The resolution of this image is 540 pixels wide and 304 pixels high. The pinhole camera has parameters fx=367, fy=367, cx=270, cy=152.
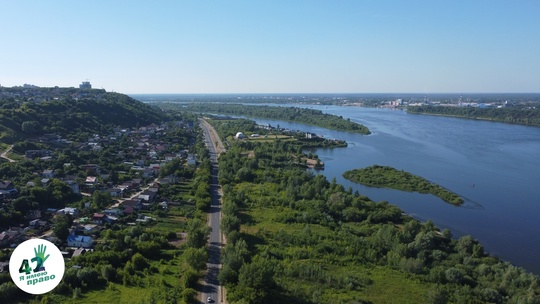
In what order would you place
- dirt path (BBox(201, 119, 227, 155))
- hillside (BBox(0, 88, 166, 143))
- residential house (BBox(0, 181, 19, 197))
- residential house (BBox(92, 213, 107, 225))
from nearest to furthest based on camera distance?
residential house (BBox(92, 213, 107, 225)) → residential house (BBox(0, 181, 19, 197)) → hillside (BBox(0, 88, 166, 143)) → dirt path (BBox(201, 119, 227, 155))

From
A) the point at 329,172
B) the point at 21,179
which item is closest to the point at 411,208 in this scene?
the point at 329,172

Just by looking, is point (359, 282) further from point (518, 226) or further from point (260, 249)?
point (518, 226)

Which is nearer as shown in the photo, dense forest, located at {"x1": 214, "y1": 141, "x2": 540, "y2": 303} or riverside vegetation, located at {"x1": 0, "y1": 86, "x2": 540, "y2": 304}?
riverside vegetation, located at {"x1": 0, "y1": 86, "x2": 540, "y2": 304}

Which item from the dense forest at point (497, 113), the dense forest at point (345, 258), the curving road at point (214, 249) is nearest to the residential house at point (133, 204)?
the curving road at point (214, 249)

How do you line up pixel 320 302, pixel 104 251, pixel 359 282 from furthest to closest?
pixel 104 251
pixel 359 282
pixel 320 302

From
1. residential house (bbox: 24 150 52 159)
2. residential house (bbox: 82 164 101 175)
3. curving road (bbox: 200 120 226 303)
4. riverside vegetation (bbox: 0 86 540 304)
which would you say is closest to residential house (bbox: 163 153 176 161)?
curving road (bbox: 200 120 226 303)

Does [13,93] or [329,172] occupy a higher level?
[13,93]

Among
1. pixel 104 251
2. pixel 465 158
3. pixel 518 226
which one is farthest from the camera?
pixel 465 158

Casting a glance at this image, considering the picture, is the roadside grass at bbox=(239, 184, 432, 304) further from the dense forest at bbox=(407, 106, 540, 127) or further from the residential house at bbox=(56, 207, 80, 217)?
the dense forest at bbox=(407, 106, 540, 127)

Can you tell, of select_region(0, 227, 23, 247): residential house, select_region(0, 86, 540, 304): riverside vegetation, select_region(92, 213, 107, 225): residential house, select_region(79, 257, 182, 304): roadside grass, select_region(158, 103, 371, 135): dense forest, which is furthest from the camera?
select_region(158, 103, 371, 135): dense forest
